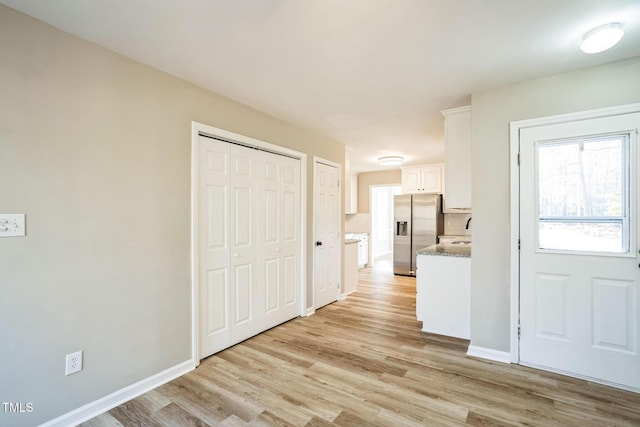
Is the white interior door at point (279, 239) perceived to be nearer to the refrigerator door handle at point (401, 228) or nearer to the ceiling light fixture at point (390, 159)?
the ceiling light fixture at point (390, 159)

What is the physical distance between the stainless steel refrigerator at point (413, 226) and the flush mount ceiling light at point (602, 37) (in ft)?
14.7

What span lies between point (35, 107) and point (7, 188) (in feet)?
1.63

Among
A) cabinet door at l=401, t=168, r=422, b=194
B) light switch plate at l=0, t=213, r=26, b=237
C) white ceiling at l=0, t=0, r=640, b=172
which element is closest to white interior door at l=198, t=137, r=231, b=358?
white ceiling at l=0, t=0, r=640, b=172

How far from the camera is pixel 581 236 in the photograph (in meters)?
2.37

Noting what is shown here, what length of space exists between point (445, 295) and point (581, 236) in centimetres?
133

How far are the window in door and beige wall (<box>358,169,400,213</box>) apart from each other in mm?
4943

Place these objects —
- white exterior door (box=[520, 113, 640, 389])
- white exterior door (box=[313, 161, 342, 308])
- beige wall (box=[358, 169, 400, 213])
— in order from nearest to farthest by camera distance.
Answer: white exterior door (box=[520, 113, 640, 389]) < white exterior door (box=[313, 161, 342, 308]) < beige wall (box=[358, 169, 400, 213])

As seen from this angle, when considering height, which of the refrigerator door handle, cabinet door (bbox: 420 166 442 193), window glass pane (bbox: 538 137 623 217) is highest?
cabinet door (bbox: 420 166 442 193)

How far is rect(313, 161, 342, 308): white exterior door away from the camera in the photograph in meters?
4.09

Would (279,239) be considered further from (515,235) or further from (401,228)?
(401,228)

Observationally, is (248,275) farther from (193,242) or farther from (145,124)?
(145,124)

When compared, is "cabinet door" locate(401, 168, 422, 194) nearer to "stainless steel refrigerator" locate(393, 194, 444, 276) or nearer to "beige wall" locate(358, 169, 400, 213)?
"stainless steel refrigerator" locate(393, 194, 444, 276)

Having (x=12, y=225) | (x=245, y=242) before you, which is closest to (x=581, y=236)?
(x=245, y=242)

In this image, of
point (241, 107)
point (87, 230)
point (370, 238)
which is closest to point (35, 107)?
point (87, 230)
